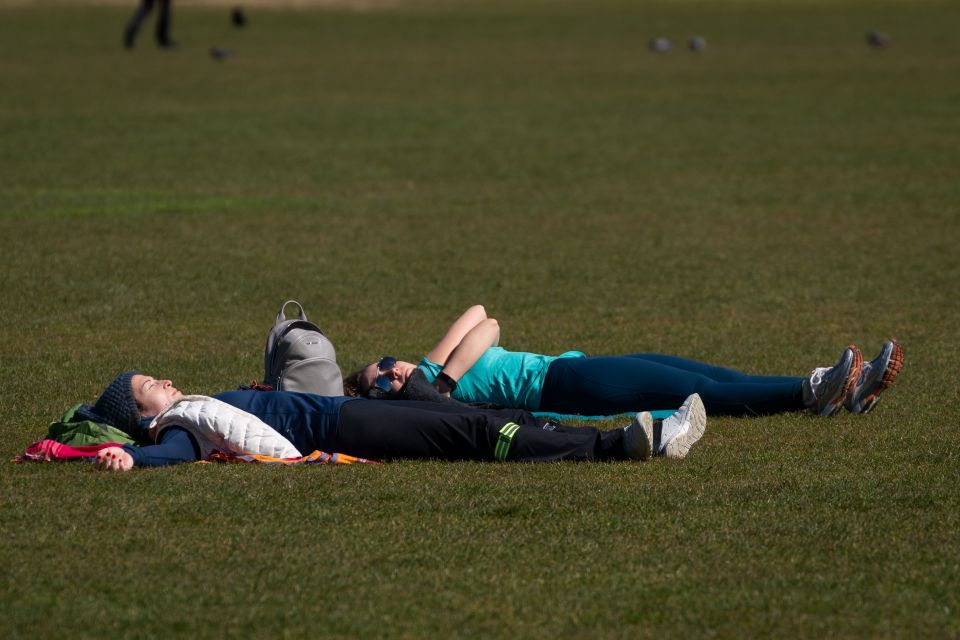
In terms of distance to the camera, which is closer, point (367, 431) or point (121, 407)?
point (367, 431)

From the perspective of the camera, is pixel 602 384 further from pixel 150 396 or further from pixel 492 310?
pixel 492 310

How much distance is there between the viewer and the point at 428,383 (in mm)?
7602

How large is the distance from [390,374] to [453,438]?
767mm

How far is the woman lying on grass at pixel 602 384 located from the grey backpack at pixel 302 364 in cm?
22

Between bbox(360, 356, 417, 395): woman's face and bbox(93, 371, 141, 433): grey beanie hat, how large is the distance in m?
1.26

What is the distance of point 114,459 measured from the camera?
675 centimetres

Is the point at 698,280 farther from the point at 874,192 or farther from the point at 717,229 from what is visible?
the point at 874,192

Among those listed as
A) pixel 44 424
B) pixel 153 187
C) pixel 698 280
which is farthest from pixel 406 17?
pixel 44 424

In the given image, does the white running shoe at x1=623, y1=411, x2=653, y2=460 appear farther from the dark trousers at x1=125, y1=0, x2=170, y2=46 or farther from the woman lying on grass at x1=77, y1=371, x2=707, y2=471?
the dark trousers at x1=125, y1=0, x2=170, y2=46

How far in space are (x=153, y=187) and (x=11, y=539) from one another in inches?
471

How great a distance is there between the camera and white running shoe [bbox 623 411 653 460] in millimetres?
6914

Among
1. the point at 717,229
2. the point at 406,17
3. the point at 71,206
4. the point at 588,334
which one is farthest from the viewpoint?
the point at 406,17

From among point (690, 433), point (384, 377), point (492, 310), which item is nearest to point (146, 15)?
point (492, 310)

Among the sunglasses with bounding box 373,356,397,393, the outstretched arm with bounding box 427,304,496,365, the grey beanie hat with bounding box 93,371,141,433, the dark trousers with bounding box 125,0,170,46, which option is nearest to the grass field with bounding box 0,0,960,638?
the grey beanie hat with bounding box 93,371,141,433
